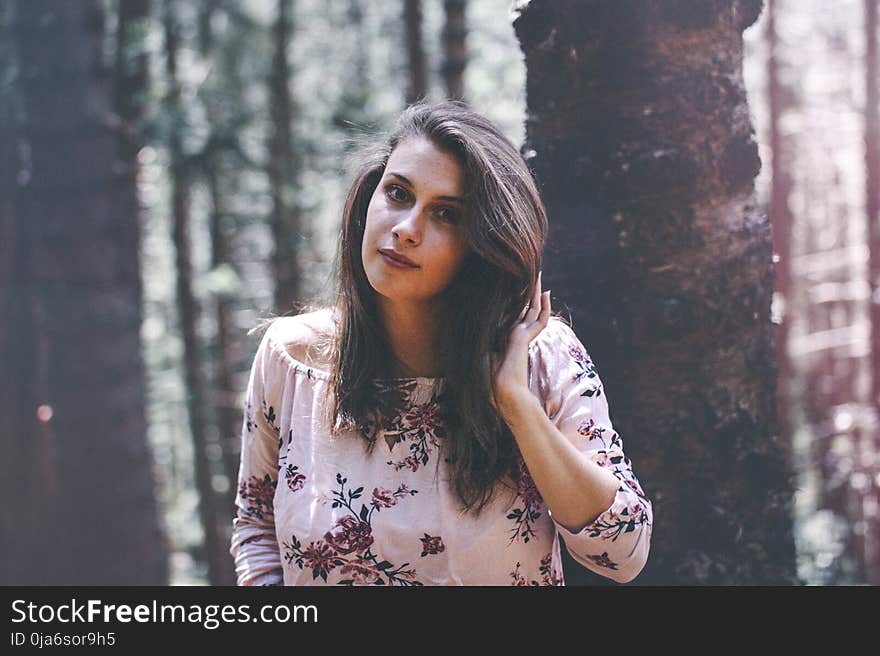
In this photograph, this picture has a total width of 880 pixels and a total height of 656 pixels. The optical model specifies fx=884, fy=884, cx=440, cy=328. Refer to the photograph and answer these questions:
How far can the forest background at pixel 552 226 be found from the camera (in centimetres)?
213

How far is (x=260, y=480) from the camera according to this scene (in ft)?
6.32

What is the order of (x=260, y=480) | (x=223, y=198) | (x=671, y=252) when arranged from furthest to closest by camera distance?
(x=223, y=198) < (x=671, y=252) < (x=260, y=480)

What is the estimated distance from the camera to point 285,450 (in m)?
1.86

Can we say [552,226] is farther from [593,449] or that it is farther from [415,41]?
[415,41]

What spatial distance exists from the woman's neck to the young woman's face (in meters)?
0.11

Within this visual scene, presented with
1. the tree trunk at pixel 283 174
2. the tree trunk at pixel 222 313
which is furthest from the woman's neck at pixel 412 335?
the tree trunk at pixel 283 174

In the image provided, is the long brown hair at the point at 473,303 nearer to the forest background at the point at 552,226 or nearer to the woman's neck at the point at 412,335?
the woman's neck at the point at 412,335

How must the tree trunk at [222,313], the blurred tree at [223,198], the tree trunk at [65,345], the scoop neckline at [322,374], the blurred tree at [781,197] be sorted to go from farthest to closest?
the tree trunk at [222,313]
the blurred tree at [223,198]
the blurred tree at [781,197]
the tree trunk at [65,345]
the scoop neckline at [322,374]

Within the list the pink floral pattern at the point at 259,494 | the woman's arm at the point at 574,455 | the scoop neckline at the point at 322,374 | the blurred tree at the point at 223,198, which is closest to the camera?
the woman's arm at the point at 574,455

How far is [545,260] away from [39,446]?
3.91 meters

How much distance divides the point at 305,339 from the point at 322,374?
0.10 metres

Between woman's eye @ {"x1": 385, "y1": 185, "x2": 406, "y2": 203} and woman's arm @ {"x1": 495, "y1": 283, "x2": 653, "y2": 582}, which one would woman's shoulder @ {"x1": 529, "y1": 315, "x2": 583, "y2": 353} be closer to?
woman's arm @ {"x1": 495, "y1": 283, "x2": 653, "y2": 582}

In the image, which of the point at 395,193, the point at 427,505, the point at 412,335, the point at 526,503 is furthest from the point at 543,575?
the point at 395,193
